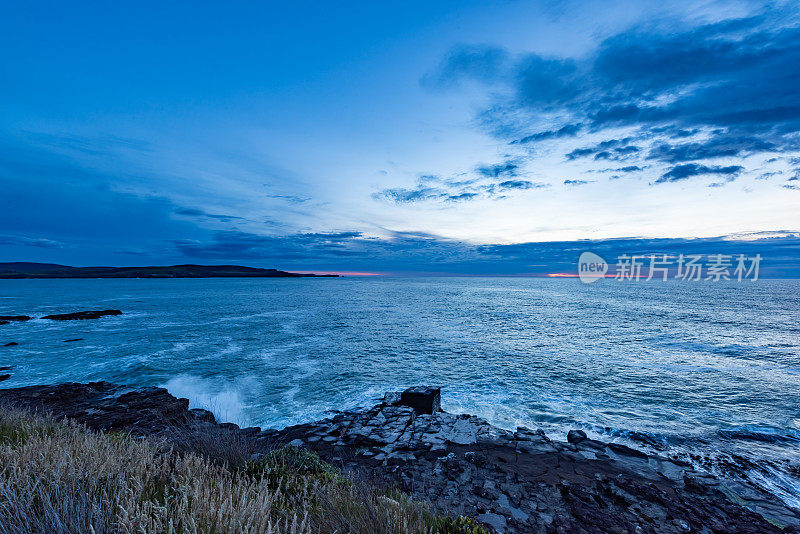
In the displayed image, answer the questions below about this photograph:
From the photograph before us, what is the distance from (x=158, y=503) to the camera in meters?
3.58

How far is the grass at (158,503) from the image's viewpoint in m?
3.49

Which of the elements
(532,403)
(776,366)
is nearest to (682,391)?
(532,403)

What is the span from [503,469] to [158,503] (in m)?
8.82

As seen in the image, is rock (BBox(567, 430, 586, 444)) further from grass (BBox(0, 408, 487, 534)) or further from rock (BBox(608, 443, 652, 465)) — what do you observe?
grass (BBox(0, 408, 487, 534))

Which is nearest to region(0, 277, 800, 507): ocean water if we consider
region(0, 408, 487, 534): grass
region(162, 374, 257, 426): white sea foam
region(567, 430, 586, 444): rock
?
region(162, 374, 257, 426): white sea foam

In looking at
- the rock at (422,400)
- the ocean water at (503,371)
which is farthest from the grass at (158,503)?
the ocean water at (503,371)

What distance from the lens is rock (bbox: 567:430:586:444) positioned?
11812 mm

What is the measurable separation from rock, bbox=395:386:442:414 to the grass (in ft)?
28.0

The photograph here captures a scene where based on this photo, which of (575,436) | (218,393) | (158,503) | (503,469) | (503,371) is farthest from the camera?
(503,371)

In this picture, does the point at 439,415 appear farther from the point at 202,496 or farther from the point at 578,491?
the point at 202,496

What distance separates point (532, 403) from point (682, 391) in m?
8.97

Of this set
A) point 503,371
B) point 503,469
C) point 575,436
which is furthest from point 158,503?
point 503,371

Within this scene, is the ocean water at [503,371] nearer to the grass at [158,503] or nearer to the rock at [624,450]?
the rock at [624,450]

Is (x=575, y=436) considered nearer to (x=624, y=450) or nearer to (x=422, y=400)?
(x=624, y=450)
